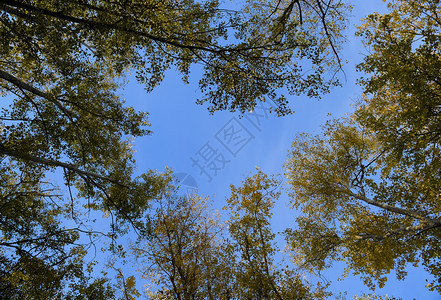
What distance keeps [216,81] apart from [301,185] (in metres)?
8.12

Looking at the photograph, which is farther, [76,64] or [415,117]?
[76,64]

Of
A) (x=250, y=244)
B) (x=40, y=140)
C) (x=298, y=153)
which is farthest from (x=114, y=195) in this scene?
(x=298, y=153)

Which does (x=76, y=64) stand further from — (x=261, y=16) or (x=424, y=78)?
(x=424, y=78)

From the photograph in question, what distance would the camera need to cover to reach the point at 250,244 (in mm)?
8938

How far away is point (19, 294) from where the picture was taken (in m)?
6.94

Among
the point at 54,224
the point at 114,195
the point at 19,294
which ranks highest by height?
the point at 114,195

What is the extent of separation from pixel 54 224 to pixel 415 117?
11.4m

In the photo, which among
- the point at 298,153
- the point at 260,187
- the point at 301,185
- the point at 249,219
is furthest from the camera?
the point at 298,153

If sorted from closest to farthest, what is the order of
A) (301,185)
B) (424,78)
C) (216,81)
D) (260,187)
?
(424,78), (216,81), (260,187), (301,185)

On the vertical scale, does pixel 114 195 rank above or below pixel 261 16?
below

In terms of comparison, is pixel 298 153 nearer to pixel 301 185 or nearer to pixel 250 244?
pixel 301 185

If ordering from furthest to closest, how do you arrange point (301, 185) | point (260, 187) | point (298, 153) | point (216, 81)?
point (298, 153)
point (301, 185)
point (260, 187)
point (216, 81)

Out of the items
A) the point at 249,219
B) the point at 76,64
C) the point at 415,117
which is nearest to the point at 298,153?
the point at 249,219

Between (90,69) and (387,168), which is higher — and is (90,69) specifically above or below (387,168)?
above
